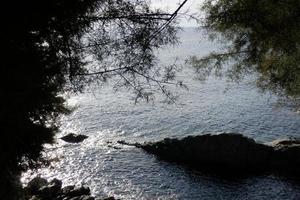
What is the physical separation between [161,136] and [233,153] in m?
13.1

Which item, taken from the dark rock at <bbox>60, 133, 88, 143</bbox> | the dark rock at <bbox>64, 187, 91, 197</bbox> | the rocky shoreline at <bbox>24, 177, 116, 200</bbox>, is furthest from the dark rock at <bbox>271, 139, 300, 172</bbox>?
the dark rock at <bbox>60, 133, 88, 143</bbox>

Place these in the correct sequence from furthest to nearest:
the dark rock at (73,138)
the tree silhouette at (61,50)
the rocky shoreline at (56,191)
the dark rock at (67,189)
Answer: the dark rock at (73,138) < the dark rock at (67,189) < the rocky shoreline at (56,191) < the tree silhouette at (61,50)

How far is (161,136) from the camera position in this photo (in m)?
52.7

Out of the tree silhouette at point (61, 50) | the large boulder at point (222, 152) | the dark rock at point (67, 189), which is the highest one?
the tree silhouette at point (61, 50)

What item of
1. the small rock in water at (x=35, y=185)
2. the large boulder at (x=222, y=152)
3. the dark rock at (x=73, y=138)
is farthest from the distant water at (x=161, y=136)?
the large boulder at (x=222, y=152)

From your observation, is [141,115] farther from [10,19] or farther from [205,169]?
[10,19]

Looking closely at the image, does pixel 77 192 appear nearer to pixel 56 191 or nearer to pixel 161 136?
pixel 56 191

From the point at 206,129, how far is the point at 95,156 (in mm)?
16789

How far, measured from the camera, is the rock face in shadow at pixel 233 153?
40.1 m

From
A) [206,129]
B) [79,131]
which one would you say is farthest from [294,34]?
[79,131]

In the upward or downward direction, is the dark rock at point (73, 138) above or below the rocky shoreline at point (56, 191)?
above

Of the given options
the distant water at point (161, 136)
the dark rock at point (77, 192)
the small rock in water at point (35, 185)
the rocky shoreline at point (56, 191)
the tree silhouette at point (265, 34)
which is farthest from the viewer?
the distant water at point (161, 136)

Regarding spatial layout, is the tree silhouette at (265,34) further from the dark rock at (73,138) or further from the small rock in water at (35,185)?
the dark rock at (73,138)

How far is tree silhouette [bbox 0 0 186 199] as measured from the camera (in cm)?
996
